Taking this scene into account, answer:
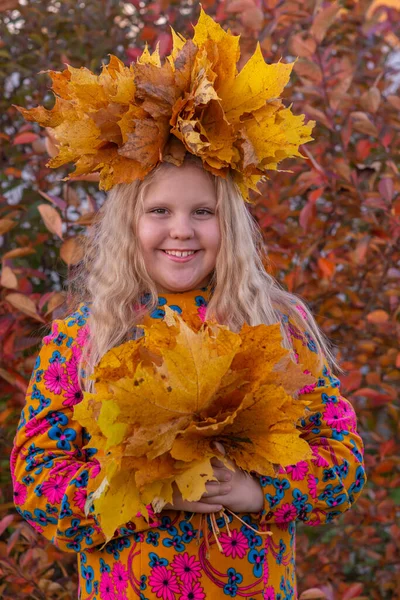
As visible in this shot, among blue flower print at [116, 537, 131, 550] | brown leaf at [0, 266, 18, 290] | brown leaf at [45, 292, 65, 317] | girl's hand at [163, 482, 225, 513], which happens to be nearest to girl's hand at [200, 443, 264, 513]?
girl's hand at [163, 482, 225, 513]

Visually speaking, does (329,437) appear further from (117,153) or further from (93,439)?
(117,153)

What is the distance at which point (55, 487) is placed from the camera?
212 cm

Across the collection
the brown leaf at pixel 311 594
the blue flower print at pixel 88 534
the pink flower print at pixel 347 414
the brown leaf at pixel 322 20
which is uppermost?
the brown leaf at pixel 322 20

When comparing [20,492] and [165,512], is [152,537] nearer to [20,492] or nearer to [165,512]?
[165,512]

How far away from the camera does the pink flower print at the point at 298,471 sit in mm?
2156

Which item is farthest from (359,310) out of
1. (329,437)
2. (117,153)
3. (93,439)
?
(93,439)

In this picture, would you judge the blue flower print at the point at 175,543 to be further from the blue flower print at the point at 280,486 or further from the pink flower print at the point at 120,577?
the blue flower print at the point at 280,486

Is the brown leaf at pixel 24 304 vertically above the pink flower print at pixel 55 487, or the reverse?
the brown leaf at pixel 24 304

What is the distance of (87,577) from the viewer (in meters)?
2.25

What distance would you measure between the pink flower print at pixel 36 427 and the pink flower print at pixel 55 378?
0.07m

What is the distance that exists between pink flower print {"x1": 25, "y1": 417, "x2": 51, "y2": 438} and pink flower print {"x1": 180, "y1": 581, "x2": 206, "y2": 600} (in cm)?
46

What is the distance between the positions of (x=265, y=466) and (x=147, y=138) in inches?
29.6

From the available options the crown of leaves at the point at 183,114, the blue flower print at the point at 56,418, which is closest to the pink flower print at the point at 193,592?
the blue flower print at the point at 56,418

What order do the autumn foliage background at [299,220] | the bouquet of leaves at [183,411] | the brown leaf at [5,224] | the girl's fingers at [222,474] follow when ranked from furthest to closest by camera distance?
the autumn foliage background at [299,220], the brown leaf at [5,224], the girl's fingers at [222,474], the bouquet of leaves at [183,411]
